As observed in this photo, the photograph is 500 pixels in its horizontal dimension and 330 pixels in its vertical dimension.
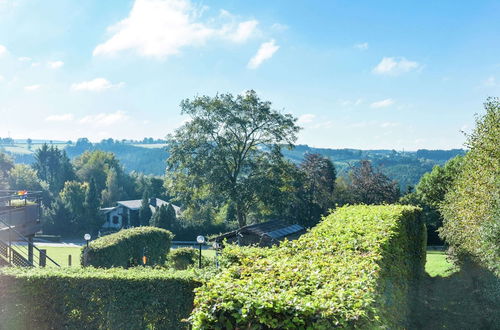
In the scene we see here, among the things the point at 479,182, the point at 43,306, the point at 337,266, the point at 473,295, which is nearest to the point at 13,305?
the point at 43,306

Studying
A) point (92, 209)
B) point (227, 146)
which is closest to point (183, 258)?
point (227, 146)

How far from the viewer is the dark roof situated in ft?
87.6

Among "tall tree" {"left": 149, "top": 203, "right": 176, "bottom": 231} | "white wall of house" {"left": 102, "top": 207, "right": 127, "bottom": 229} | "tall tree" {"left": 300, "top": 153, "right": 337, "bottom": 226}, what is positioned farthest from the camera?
"white wall of house" {"left": 102, "top": 207, "right": 127, "bottom": 229}

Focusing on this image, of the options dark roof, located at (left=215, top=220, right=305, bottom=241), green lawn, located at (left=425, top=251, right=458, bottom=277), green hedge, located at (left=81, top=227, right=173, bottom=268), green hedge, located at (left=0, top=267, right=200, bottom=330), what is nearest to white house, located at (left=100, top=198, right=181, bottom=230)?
dark roof, located at (left=215, top=220, right=305, bottom=241)

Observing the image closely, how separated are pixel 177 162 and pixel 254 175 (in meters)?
6.15

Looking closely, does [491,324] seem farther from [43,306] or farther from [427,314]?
[43,306]

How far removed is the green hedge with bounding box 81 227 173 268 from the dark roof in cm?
346

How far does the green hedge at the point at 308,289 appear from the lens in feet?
13.5

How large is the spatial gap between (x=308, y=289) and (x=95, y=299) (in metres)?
6.50

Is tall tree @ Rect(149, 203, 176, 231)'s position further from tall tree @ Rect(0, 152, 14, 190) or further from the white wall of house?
tall tree @ Rect(0, 152, 14, 190)

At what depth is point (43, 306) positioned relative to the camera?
9.65 m

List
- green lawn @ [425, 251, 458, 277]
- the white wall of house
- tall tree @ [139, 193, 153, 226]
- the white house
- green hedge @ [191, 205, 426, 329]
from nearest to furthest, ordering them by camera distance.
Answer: green hedge @ [191, 205, 426, 329], green lawn @ [425, 251, 458, 277], tall tree @ [139, 193, 153, 226], the white house, the white wall of house

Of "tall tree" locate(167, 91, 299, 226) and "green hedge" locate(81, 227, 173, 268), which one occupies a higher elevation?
"tall tree" locate(167, 91, 299, 226)

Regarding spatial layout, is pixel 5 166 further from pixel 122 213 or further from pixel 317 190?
pixel 317 190
